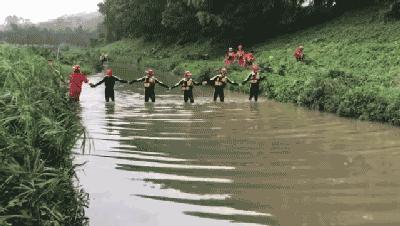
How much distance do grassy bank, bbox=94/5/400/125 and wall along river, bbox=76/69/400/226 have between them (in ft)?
3.64

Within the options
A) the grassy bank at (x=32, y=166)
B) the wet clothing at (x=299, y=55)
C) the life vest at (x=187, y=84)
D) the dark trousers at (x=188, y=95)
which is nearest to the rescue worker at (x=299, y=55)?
the wet clothing at (x=299, y=55)

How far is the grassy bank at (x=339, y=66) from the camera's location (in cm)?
1667

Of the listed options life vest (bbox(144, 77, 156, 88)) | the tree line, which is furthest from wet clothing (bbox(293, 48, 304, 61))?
the tree line

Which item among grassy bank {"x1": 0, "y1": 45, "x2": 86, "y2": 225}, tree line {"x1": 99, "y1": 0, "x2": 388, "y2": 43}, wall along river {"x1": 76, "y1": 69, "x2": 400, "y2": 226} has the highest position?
tree line {"x1": 99, "y1": 0, "x2": 388, "y2": 43}

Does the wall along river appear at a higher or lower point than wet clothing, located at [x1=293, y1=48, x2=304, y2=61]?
lower

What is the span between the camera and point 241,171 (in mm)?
9516

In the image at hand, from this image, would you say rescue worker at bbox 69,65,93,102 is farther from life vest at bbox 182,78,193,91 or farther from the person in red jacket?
life vest at bbox 182,78,193,91

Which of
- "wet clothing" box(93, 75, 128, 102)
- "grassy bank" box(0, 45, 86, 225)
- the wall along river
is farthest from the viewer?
"wet clothing" box(93, 75, 128, 102)

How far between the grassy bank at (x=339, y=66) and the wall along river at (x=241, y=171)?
1.11m

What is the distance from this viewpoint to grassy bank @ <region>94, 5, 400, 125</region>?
16672 millimetres

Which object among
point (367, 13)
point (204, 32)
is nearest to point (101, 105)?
point (367, 13)

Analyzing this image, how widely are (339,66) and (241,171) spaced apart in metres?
16.7

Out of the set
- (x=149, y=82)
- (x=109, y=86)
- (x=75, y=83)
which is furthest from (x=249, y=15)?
(x=75, y=83)

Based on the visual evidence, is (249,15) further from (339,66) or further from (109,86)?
(109,86)
